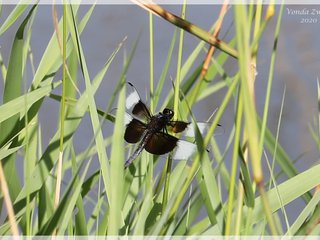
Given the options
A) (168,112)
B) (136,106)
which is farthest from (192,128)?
(136,106)

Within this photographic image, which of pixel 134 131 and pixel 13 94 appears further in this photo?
pixel 134 131

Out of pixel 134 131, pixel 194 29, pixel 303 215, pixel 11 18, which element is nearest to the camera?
pixel 194 29

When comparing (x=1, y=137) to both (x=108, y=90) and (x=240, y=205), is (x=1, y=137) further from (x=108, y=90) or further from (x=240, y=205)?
(x=108, y=90)

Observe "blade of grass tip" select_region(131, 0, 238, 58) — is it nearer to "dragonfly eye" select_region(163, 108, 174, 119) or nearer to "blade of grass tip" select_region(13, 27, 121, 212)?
"blade of grass tip" select_region(13, 27, 121, 212)

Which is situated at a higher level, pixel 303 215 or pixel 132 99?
pixel 132 99

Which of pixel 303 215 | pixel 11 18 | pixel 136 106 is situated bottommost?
pixel 303 215

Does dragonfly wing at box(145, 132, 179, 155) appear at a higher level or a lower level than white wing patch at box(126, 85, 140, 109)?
lower

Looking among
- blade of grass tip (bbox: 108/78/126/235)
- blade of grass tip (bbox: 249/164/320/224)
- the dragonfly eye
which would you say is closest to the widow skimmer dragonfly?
the dragonfly eye

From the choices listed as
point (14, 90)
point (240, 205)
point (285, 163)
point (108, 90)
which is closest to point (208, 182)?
point (240, 205)

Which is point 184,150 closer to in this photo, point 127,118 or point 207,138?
point 127,118
